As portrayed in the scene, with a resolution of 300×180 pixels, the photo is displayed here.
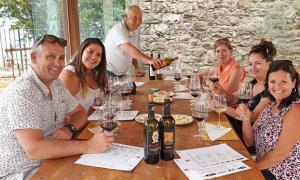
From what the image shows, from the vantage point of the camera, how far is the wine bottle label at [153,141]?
3.92 feet

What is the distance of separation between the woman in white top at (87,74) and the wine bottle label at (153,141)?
3.45 feet

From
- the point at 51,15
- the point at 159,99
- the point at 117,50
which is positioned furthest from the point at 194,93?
the point at 51,15

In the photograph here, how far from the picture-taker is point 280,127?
154 centimetres

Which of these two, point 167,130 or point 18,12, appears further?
point 18,12

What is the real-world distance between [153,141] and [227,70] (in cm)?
202

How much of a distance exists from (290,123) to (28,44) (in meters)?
3.59

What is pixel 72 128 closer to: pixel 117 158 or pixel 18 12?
pixel 117 158

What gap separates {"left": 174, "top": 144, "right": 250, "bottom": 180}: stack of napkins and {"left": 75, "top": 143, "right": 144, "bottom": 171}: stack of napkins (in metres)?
0.19

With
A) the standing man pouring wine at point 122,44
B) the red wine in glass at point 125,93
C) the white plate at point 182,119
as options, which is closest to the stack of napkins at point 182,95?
the red wine in glass at point 125,93

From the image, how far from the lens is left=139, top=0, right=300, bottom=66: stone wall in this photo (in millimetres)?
4438

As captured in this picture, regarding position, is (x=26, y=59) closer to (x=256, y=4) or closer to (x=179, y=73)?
(x=179, y=73)

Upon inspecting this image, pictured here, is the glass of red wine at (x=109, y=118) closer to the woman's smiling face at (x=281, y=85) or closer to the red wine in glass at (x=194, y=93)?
the red wine in glass at (x=194, y=93)

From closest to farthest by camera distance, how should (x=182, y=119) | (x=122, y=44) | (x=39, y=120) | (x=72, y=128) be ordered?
(x=39, y=120) < (x=72, y=128) < (x=182, y=119) < (x=122, y=44)

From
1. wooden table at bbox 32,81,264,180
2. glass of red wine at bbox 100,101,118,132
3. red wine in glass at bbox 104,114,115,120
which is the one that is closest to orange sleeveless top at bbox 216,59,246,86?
wooden table at bbox 32,81,264,180
